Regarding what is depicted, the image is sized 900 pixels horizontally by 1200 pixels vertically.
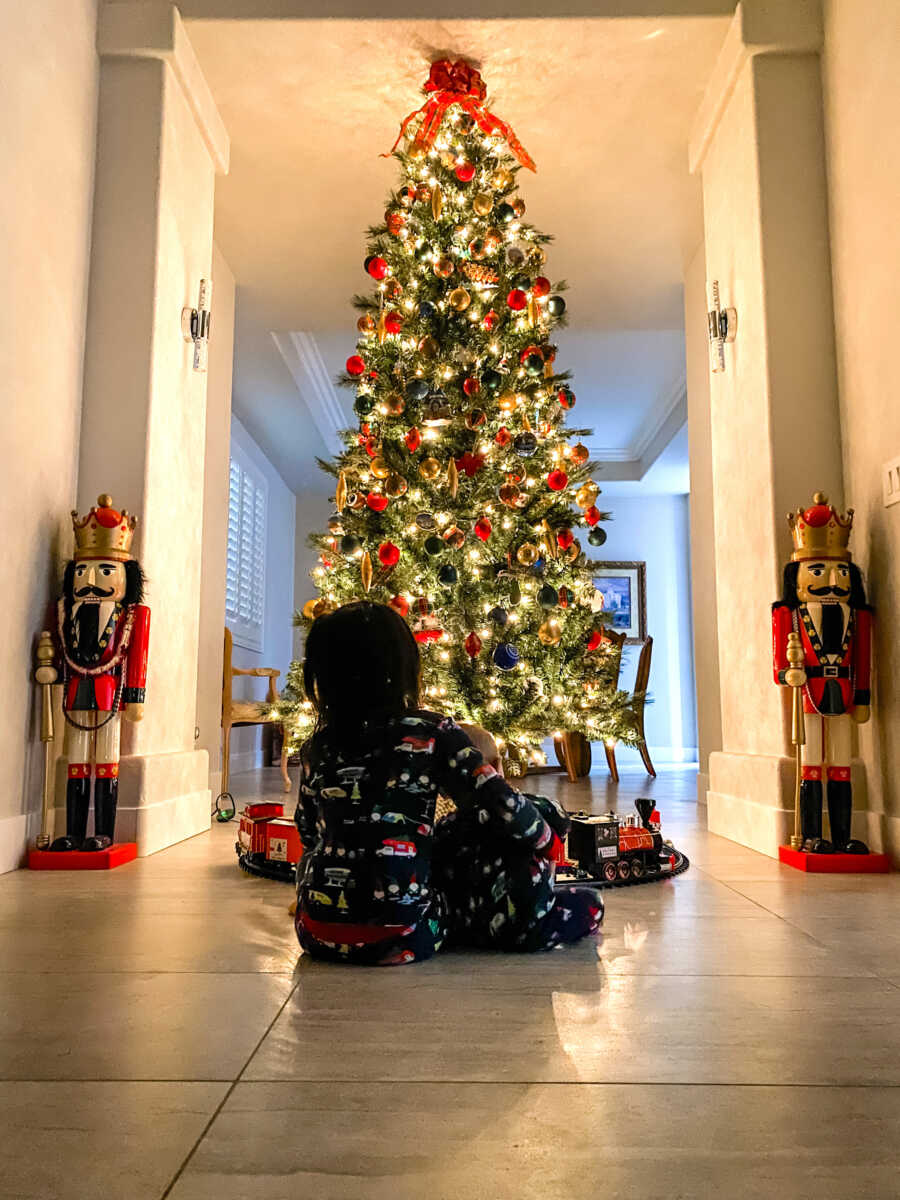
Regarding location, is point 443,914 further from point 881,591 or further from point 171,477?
point 171,477

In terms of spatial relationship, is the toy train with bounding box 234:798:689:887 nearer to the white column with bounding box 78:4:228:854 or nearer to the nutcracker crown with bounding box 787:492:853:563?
the white column with bounding box 78:4:228:854

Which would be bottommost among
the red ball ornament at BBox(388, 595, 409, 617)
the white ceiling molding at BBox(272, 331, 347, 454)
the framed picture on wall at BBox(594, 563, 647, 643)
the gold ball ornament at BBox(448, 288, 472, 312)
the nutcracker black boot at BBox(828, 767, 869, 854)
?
the nutcracker black boot at BBox(828, 767, 869, 854)

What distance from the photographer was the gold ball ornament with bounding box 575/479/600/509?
158 inches

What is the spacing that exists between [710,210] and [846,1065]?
347 centimetres

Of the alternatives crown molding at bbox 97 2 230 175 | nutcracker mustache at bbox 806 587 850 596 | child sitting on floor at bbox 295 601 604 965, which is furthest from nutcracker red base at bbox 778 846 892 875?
crown molding at bbox 97 2 230 175

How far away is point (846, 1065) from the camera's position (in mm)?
1129

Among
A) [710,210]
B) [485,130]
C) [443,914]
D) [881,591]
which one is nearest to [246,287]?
[485,130]

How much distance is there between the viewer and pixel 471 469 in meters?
3.81

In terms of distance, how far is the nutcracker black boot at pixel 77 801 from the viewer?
275cm

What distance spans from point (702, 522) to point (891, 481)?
2396 mm

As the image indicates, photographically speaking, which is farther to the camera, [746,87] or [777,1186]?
[746,87]

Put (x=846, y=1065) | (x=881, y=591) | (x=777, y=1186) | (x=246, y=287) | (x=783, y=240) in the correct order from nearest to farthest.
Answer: (x=777, y=1186)
(x=846, y=1065)
(x=881, y=591)
(x=783, y=240)
(x=246, y=287)

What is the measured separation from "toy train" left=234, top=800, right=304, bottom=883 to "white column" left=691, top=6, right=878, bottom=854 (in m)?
1.45

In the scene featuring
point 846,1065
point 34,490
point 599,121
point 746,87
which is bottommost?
point 846,1065
